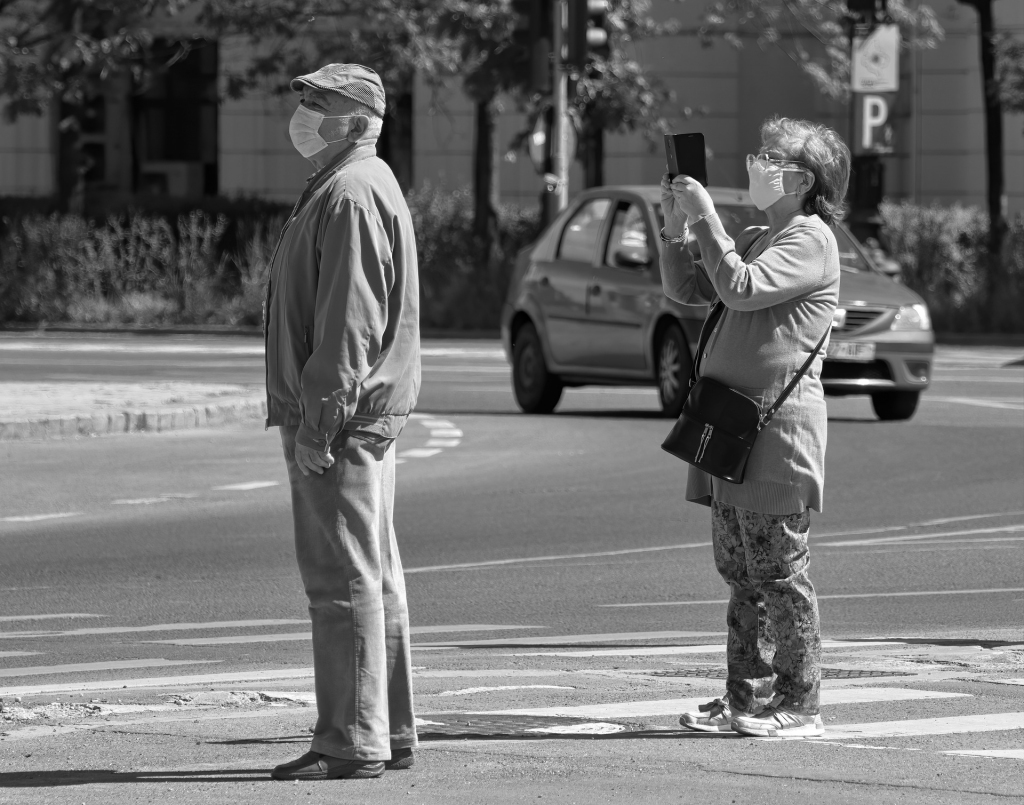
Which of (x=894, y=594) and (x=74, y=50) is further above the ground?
(x=74, y=50)

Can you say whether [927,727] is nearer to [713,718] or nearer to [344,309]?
[713,718]

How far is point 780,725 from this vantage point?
548cm

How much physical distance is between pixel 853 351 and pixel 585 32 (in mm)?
8928

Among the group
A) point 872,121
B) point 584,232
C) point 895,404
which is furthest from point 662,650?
point 872,121

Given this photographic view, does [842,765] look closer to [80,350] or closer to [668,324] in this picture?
[668,324]

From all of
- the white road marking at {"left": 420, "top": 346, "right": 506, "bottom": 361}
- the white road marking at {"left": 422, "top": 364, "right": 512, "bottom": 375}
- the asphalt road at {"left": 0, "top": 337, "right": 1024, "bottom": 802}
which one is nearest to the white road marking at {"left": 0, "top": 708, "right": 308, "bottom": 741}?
the asphalt road at {"left": 0, "top": 337, "right": 1024, "bottom": 802}

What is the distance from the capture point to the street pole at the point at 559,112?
2472cm

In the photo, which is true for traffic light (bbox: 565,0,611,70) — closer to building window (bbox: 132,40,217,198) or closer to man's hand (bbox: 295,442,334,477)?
man's hand (bbox: 295,442,334,477)

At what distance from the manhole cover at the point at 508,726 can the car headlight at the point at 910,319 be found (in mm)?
10646

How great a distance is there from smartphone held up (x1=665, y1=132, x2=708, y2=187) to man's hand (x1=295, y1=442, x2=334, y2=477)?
51.6 inches

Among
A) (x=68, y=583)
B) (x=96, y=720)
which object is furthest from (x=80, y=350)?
(x=96, y=720)

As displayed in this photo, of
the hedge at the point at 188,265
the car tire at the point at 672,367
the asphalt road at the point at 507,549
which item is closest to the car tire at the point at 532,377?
the asphalt road at the point at 507,549

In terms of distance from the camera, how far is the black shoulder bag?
17.9 ft

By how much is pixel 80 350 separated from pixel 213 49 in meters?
19.4
